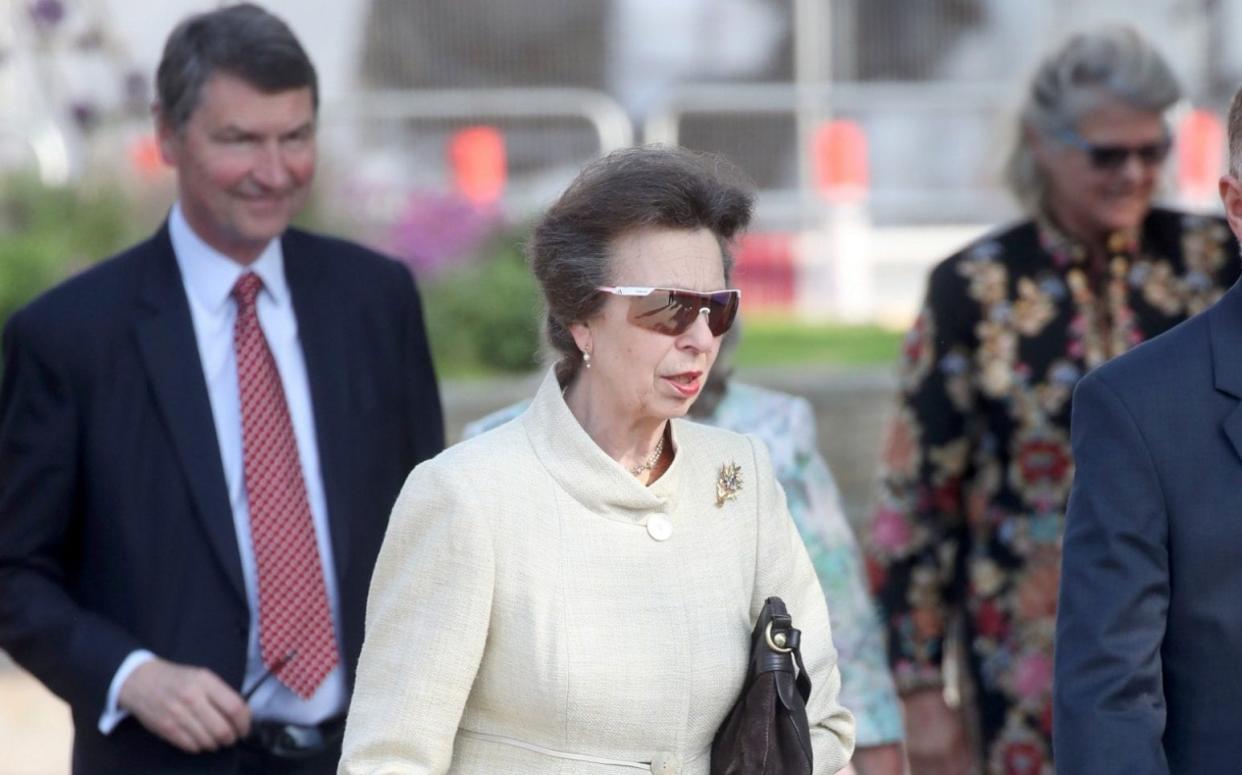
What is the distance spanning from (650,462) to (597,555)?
180 mm

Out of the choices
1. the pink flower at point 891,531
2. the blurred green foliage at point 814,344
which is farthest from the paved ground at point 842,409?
the pink flower at point 891,531

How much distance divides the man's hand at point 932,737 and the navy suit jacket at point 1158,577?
1588 millimetres

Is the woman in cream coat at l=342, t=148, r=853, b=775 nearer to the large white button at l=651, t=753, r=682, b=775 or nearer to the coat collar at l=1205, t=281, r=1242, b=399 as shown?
the large white button at l=651, t=753, r=682, b=775

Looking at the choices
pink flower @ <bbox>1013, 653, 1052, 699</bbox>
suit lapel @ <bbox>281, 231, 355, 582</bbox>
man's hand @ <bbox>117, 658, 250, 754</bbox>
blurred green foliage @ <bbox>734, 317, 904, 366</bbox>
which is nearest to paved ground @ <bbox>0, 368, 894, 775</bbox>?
blurred green foliage @ <bbox>734, 317, 904, 366</bbox>

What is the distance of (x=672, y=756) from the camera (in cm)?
287

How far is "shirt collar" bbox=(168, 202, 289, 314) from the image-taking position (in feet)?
13.0

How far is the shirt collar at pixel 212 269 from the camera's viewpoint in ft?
13.0

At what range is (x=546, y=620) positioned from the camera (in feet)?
9.31

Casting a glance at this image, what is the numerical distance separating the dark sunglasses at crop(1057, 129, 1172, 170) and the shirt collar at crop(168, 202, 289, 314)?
1.66m

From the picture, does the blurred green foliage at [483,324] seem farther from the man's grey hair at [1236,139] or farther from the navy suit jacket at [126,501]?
the man's grey hair at [1236,139]

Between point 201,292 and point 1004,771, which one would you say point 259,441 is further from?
point 1004,771

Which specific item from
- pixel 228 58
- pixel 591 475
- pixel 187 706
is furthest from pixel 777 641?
pixel 228 58

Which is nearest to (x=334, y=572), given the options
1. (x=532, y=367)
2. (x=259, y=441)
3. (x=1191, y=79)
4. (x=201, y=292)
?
(x=259, y=441)

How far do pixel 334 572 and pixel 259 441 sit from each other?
0.87 feet
